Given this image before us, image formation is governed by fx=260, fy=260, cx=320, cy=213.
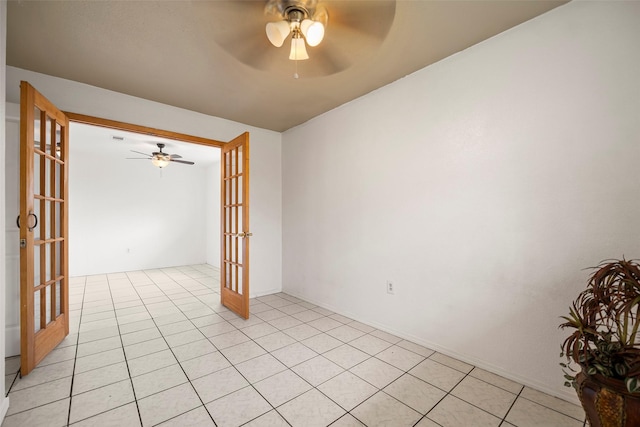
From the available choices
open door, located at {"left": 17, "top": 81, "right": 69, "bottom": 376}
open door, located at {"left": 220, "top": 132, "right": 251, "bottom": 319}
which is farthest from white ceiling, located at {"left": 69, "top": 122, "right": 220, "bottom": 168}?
open door, located at {"left": 17, "top": 81, "right": 69, "bottom": 376}

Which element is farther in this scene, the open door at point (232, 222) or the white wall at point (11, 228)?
the open door at point (232, 222)

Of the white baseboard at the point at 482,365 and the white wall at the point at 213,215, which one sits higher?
the white wall at the point at 213,215

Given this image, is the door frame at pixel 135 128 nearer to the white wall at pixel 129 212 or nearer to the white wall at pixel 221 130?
Answer: the white wall at pixel 221 130

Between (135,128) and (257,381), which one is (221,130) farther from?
(257,381)

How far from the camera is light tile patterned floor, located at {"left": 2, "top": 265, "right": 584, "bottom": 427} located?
1556 mm

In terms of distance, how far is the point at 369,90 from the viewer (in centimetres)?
279

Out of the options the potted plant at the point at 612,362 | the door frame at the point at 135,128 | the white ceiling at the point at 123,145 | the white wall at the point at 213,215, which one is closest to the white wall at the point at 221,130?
the door frame at the point at 135,128

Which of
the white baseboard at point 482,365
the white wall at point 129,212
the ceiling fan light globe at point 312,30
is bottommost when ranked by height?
the white baseboard at point 482,365

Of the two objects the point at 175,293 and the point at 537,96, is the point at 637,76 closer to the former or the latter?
the point at 537,96

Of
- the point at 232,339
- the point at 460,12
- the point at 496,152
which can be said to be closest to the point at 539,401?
the point at 496,152

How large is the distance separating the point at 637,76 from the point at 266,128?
3683mm

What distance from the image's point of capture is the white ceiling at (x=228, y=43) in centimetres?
144

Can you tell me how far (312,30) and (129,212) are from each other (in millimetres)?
6283

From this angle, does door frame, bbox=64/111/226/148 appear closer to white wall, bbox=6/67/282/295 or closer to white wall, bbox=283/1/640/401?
white wall, bbox=6/67/282/295
